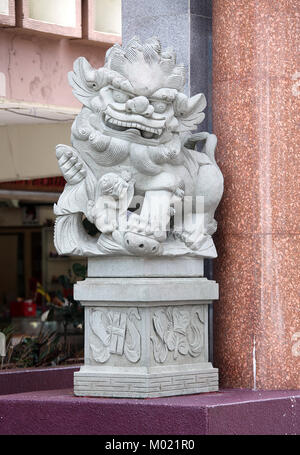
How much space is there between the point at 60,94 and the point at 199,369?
9.49m

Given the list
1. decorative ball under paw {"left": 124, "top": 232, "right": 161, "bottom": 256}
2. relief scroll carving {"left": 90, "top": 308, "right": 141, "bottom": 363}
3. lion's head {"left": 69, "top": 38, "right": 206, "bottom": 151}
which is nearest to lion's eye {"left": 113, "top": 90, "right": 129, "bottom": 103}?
lion's head {"left": 69, "top": 38, "right": 206, "bottom": 151}

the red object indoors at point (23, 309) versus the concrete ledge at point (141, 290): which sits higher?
the concrete ledge at point (141, 290)

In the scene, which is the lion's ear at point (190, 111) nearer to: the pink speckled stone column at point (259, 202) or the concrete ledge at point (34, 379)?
the pink speckled stone column at point (259, 202)

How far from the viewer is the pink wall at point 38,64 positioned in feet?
50.6

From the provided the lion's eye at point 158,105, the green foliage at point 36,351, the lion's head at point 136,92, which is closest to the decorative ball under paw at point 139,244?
the lion's head at point 136,92

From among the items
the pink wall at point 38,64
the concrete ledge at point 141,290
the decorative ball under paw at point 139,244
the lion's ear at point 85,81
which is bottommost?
the concrete ledge at point 141,290

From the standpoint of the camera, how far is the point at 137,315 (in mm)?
6969

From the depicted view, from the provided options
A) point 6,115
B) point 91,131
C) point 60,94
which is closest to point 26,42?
point 60,94

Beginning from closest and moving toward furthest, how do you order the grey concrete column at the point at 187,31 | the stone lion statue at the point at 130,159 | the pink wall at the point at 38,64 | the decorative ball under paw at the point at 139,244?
the decorative ball under paw at the point at 139,244
the stone lion statue at the point at 130,159
the grey concrete column at the point at 187,31
the pink wall at the point at 38,64

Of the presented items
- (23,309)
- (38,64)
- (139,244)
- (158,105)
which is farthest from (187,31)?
(23,309)

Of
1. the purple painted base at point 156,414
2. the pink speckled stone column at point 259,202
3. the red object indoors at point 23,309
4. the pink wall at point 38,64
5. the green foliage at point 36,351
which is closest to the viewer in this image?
the purple painted base at point 156,414

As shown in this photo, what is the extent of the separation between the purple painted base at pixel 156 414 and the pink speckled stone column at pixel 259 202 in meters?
0.33

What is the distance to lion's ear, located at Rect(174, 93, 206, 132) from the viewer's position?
726cm

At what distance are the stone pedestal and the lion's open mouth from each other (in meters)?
0.75
